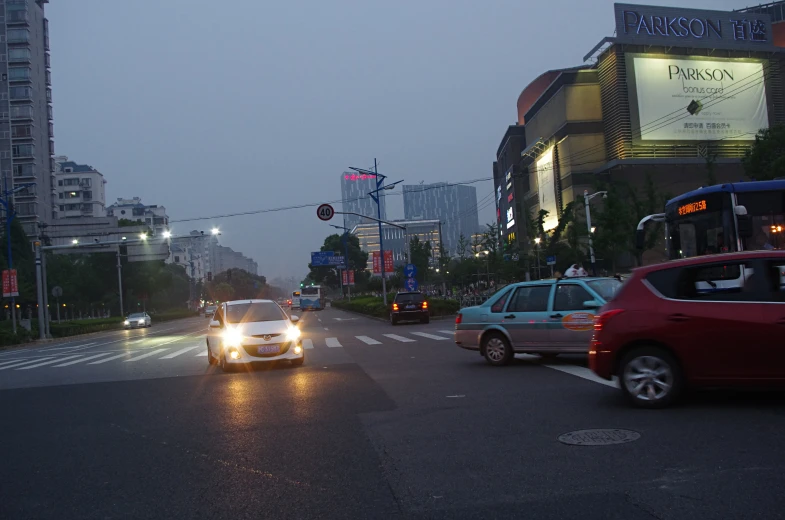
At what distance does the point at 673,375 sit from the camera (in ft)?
25.4

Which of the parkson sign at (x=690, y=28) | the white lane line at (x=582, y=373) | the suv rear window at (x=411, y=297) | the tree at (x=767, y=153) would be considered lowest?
the white lane line at (x=582, y=373)

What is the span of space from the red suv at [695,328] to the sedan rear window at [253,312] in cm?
867

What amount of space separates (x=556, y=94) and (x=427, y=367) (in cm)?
5397

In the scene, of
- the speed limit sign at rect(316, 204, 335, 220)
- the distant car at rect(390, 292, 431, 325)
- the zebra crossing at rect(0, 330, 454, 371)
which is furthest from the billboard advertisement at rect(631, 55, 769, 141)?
the zebra crossing at rect(0, 330, 454, 371)

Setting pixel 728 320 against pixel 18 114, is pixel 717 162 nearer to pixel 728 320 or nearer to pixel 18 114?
pixel 728 320

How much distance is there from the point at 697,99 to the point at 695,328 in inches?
2177

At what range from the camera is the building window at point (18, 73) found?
270ft

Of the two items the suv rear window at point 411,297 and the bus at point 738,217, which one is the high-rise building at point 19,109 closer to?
the suv rear window at point 411,297

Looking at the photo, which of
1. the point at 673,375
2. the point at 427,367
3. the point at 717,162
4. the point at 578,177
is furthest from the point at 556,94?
the point at 673,375

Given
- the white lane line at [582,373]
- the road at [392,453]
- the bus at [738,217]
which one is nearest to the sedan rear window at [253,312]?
the road at [392,453]

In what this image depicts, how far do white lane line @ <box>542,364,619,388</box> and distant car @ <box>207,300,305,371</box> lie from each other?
17.2ft

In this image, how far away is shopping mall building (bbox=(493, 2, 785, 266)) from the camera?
56.0 m

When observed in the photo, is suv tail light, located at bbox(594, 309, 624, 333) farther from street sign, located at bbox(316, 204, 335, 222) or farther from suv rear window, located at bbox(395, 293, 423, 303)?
street sign, located at bbox(316, 204, 335, 222)

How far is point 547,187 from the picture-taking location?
6669 cm
